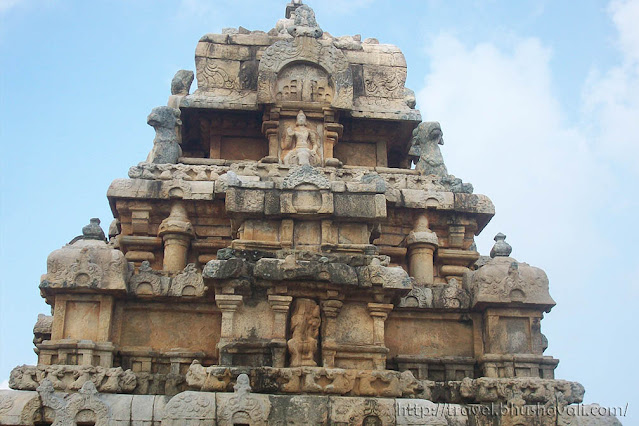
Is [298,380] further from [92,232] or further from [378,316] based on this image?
[92,232]

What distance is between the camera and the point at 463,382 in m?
10.1

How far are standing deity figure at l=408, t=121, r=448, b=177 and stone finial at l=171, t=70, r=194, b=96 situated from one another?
5.47m

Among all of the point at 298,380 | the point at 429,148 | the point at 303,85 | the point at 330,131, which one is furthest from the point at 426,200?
the point at 298,380

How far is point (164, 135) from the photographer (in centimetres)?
1504

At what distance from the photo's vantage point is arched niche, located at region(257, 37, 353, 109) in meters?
15.1

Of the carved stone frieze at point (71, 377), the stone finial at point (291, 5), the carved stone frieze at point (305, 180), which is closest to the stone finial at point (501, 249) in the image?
the carved stone frieze at point (305, 180)

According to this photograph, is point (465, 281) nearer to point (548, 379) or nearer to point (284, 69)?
point (548, 379)

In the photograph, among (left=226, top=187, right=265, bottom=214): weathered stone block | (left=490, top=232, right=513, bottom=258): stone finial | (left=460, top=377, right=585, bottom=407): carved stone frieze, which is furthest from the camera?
(left=490, top=232, right=513, bottom=258): stone finial

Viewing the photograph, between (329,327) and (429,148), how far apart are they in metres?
7.21

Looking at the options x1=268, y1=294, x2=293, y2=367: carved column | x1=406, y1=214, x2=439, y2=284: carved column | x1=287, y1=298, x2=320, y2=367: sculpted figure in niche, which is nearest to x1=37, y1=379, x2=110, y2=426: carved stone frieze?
x1=268, y1=294, x2=293, y2=367: carved column

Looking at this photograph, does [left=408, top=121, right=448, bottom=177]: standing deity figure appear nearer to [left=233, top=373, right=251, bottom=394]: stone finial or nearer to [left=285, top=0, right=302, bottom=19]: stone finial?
[left=285, top=0, right=302, bottom=19]: stone finial

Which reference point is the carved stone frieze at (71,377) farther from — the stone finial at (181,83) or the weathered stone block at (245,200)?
the stone finial at (181,83)

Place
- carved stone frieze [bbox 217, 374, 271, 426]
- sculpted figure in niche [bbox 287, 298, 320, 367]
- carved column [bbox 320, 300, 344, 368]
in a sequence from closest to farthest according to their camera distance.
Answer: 1. carved stone frieze [bbox 217, 374, 271, 426]
2. sculpted figure in niche [bbox 287, 298, 320, 367]
3. carved column [bbox 320, 300, 344, 368]

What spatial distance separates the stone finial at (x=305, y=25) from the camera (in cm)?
1543
